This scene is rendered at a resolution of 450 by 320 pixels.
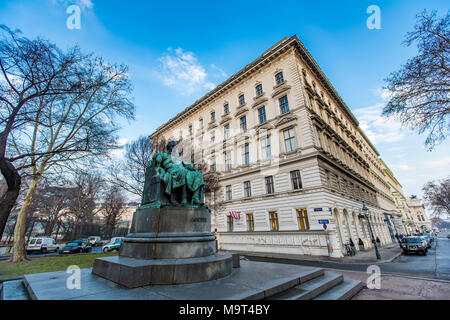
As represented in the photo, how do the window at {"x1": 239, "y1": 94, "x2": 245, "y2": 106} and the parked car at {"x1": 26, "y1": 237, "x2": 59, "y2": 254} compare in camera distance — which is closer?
the parked car at {"x1": 26, "y1": 237, "x2": 59, "y2": 254}

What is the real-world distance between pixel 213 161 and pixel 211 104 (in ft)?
30.3

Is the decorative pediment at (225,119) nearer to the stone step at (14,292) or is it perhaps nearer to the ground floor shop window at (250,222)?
the ground floor shop window at (250,222)

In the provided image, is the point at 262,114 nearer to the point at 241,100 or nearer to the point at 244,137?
the point at 244,137

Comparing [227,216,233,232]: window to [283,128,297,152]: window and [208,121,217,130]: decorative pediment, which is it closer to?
[283,128,297,152]: window

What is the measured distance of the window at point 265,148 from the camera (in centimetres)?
2011

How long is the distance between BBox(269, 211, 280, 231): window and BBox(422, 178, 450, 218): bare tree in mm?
45521

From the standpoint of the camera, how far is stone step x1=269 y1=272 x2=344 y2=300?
11.8ft

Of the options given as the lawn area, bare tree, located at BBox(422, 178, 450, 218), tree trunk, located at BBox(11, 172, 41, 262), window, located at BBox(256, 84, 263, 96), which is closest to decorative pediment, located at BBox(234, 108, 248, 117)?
window, located at BBox(256, 84, 263, 96)

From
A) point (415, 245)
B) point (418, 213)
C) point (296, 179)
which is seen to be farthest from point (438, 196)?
point (418, 213)

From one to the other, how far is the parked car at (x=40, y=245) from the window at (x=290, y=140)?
31619 millimetres

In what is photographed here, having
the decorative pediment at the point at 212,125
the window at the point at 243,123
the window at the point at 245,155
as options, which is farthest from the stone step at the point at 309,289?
the decorative pediment at the point at 212,125

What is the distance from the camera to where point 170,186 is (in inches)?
207
